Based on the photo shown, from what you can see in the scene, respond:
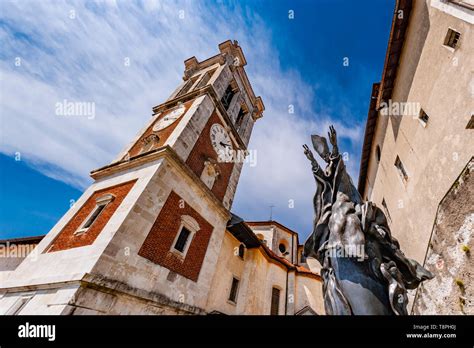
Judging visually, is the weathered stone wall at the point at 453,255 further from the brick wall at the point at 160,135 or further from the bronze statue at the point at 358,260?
the brick wall at the point at 160,135

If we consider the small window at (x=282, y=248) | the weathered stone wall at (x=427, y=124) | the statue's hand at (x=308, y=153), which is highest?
the small window at (x=282, y=248)

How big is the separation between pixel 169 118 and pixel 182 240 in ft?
29.3

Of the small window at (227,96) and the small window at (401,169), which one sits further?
the small window at (227,96)

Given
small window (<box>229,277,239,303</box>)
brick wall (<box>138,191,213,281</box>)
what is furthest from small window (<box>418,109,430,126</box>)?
small window (<box>229,277,239,303</box>)

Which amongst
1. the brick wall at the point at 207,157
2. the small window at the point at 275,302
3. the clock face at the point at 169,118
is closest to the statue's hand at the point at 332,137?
the brick wall at the point at 207,157

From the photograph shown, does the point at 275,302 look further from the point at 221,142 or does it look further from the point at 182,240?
the point at 221,142

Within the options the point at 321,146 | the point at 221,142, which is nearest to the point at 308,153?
the point at 321,146

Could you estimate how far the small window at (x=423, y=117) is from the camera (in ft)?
29.1

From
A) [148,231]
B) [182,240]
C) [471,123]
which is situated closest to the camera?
[471,123]

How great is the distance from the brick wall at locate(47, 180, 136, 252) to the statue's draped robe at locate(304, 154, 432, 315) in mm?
9020

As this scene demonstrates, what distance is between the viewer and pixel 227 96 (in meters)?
21.5

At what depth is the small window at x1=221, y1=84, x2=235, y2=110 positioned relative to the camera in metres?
20.7

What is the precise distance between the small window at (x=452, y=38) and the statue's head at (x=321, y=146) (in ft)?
21.8

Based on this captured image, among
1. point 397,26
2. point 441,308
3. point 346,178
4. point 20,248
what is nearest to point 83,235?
point 20,248
